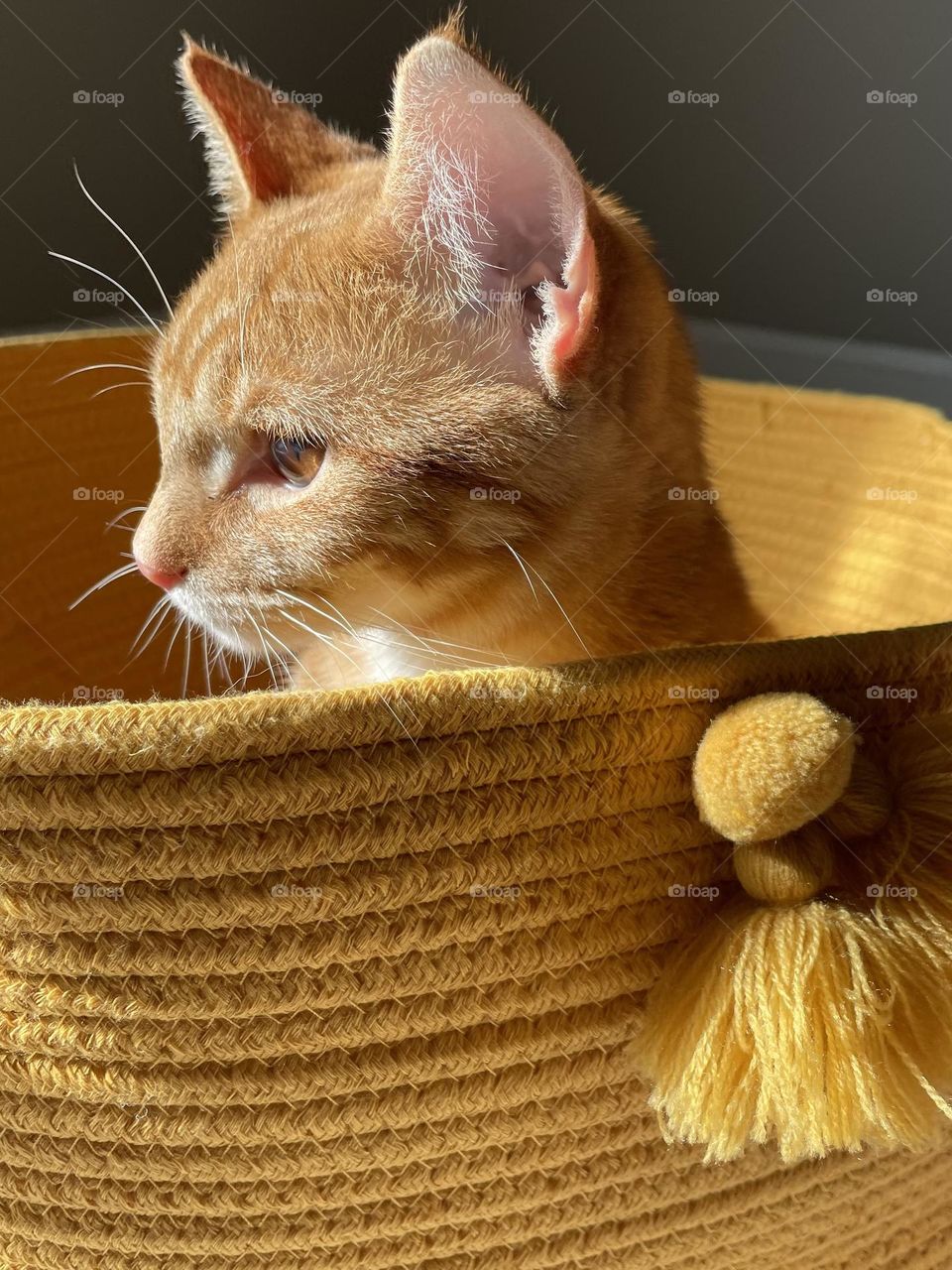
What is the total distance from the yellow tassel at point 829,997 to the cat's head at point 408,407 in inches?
11.0

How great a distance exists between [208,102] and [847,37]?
1387 mm

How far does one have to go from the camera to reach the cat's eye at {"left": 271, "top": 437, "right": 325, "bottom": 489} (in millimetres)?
746

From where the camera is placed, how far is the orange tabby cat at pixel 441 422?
692 mm

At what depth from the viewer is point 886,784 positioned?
0.61 metres

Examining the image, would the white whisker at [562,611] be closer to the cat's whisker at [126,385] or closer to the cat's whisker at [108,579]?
the cat's whisker at [108,579]

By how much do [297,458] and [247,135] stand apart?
38 cm

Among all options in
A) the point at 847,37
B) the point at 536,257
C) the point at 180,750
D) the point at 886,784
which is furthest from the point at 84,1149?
the point at 847,37

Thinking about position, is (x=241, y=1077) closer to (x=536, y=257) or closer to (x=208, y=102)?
(x=536, y=257)

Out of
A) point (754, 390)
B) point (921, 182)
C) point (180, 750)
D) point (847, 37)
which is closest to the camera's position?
point (180, 750)

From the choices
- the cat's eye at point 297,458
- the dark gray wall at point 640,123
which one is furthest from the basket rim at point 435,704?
the dark gray wall at point 640,123

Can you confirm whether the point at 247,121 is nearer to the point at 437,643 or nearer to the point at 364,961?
the point at 437,643

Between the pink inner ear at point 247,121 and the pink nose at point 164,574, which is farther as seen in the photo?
the pink inner ear at point 247,121

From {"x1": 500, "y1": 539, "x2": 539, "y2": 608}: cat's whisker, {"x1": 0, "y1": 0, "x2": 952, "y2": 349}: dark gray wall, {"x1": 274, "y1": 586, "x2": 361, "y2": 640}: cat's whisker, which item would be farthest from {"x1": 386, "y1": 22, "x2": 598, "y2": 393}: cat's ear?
{"x1": 0, "y1": 0, "x2": 952, "y2": 349}: dark gray wall

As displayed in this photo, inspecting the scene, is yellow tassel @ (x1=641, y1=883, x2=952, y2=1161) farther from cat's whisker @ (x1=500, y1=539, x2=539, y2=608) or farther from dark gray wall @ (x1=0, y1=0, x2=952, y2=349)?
dark gray wall @ (x1=0, y1=0, x2=952, y2=349)
